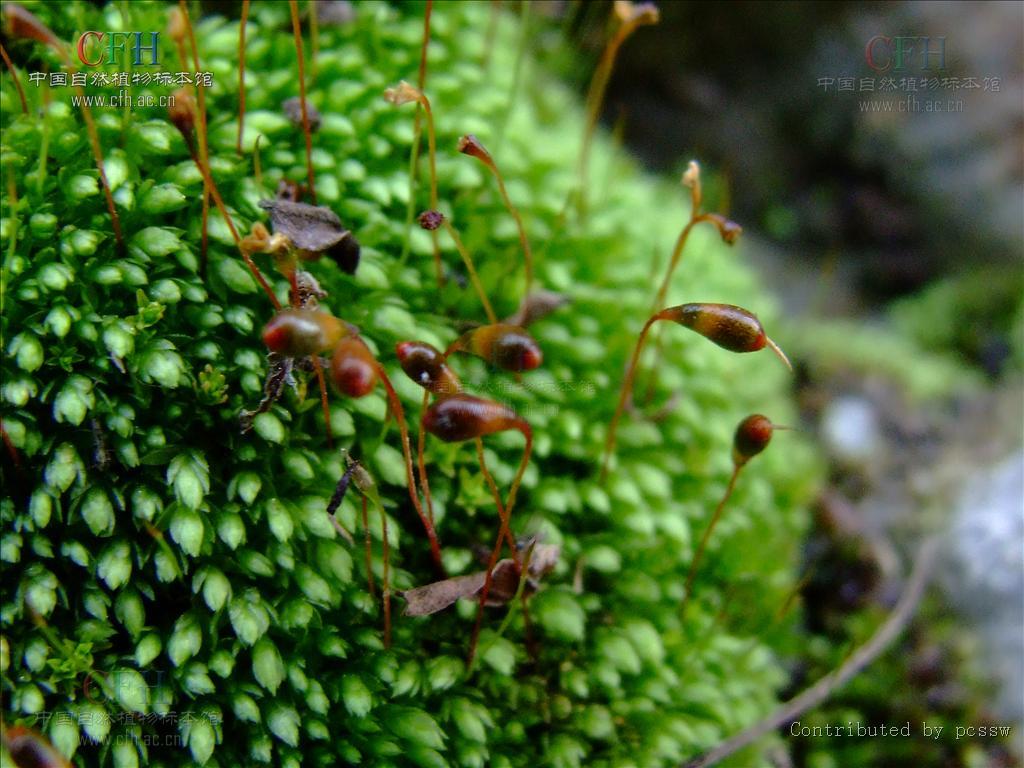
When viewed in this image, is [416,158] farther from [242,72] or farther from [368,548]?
[368,548]

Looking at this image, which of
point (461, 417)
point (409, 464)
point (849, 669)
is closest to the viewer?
point (461, 417)

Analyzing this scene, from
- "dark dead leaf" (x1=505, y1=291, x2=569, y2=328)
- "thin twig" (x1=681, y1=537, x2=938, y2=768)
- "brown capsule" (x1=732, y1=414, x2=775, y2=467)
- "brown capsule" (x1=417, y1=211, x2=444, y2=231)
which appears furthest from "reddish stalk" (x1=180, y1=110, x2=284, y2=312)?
"thin twig" (x1=681, y1=537, x2=938, y2=768)

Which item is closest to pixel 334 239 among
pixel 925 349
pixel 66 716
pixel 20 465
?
pixel 20 465

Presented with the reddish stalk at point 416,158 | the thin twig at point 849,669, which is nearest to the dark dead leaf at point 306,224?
the reddish stalk at point 416,158

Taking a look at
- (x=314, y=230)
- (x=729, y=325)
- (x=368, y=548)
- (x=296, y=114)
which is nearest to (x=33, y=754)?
(x=368, y=548)

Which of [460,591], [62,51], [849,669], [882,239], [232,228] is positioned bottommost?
[849,669]

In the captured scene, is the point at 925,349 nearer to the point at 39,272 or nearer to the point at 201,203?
the point at 201,203

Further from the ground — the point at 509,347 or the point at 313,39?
the point at 313,39

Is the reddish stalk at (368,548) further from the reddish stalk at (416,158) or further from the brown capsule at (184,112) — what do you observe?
the brown capsule at (184,112)
